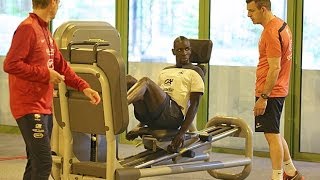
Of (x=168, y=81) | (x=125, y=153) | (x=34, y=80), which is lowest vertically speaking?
(x=125, y=153)

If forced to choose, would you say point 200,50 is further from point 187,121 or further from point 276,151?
point 276,151

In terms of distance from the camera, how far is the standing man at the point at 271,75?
5.14 metres

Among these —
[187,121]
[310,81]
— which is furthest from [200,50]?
[310,81]

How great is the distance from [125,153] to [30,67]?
3.28m

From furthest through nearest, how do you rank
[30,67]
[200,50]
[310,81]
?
[310,81] → [200,50] → [30,67]

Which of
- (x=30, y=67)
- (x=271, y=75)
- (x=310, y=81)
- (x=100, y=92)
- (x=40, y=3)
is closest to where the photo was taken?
(x=30, y=67)

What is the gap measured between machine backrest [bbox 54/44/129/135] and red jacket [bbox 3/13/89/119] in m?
0.51

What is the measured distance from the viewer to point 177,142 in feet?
17.1

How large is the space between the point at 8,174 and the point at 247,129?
6.53 ft

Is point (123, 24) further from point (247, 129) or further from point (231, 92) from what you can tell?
point (247, 129)

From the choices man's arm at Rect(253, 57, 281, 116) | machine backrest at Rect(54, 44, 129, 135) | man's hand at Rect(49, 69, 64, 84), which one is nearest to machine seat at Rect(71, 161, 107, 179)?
machine backrest at Rect(54, 44, 129, 135)

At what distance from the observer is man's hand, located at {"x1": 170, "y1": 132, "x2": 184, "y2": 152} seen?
5203 millimetres

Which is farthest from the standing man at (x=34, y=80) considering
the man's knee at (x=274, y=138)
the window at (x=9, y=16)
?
the window at (x=9, y=16)

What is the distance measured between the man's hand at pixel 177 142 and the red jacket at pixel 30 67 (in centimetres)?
126
